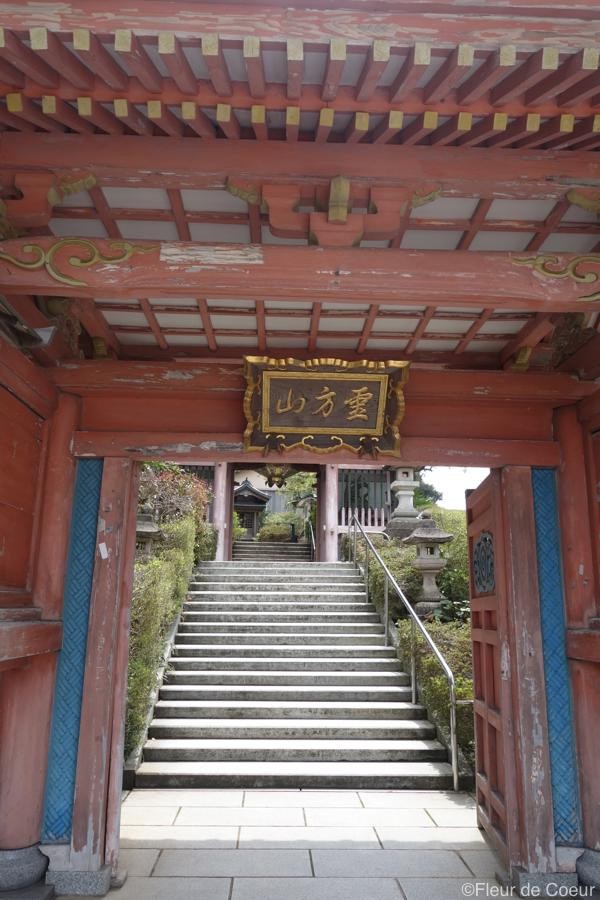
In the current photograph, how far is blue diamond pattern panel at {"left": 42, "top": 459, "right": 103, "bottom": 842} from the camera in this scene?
4.14 metres

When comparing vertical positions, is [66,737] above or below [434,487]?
below

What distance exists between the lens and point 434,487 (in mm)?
31594

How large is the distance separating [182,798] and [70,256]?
5061mm

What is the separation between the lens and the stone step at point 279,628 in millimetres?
9625

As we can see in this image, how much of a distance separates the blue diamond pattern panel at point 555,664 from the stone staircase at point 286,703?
7.55 feet

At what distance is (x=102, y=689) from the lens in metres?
4.30

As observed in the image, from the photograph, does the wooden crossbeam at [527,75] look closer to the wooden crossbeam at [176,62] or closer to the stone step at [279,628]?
the wooden crossbeam at [176,62]

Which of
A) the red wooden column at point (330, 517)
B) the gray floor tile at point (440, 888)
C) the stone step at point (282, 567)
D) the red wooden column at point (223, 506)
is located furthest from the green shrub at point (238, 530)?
the gray floor tile at point (440, 888)

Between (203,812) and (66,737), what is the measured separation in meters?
1.95

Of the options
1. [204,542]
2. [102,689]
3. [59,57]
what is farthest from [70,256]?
[204,542]

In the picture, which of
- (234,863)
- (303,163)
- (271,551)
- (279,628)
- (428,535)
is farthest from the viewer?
(271,551)

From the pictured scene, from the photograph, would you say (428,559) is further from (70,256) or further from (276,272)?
(70,256)

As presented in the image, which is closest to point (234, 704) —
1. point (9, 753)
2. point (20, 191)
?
point (9, 753)

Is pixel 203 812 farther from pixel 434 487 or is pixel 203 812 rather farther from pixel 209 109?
pixel 434 487
